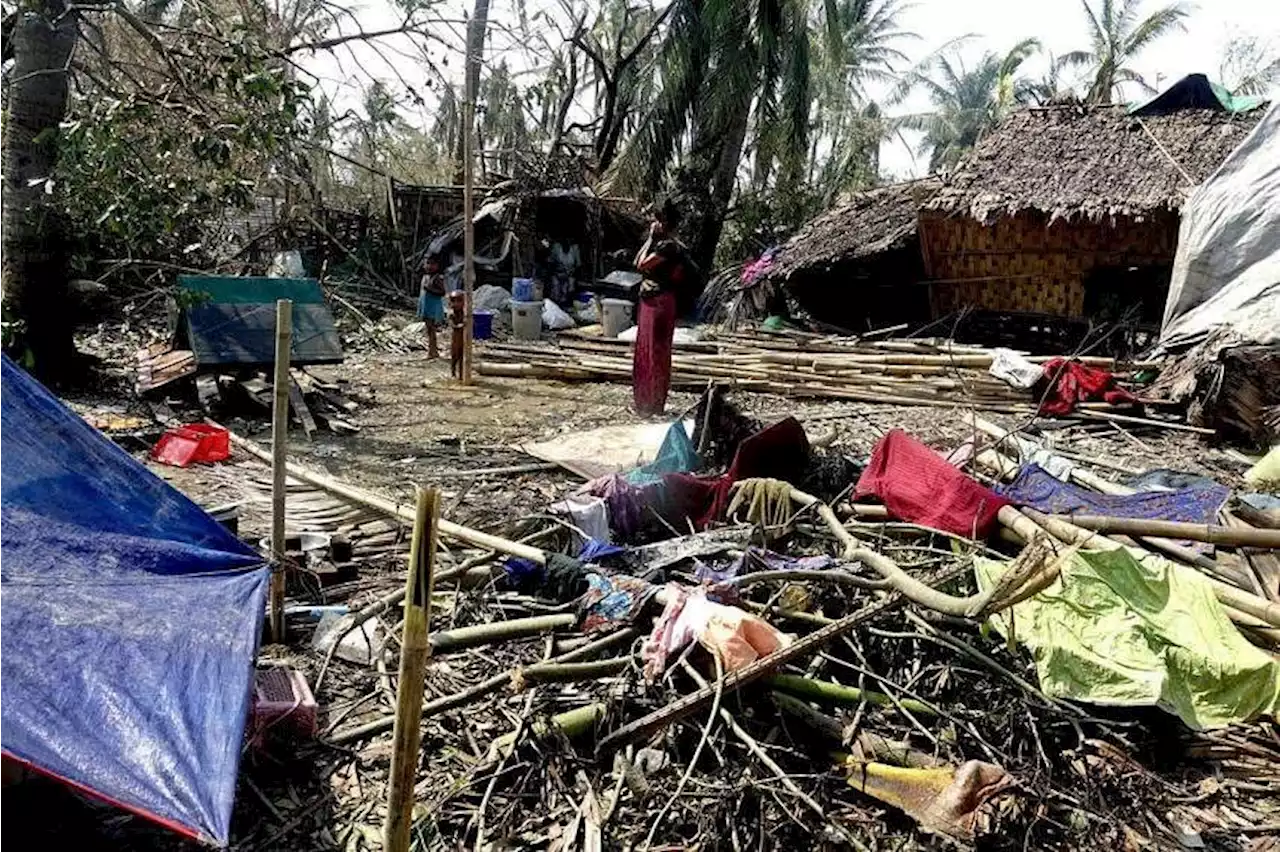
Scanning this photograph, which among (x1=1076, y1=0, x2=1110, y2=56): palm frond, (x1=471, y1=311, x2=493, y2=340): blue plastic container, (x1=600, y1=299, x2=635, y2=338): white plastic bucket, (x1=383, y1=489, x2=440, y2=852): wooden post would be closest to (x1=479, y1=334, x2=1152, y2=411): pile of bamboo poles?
(x1=471, y1=311, x2=493, y2=340): blue plastic container

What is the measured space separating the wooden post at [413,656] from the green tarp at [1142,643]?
209 centimetres

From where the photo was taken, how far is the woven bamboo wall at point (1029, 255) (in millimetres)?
10977

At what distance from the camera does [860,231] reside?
1304cm

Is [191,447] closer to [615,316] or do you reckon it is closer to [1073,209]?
[615,316]

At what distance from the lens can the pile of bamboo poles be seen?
28.9ft

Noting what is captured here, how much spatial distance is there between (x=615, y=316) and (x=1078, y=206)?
5668mm

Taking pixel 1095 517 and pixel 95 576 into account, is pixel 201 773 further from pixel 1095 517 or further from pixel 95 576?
pixel 1095 517

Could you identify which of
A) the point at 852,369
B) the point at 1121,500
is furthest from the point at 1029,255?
the point at 1121,500

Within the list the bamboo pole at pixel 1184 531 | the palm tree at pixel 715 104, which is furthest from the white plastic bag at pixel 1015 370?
the palm tree at pixel 715 104

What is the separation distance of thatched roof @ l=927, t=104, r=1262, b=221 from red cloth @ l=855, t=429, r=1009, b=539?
7043mm

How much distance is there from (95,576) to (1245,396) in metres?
7.54

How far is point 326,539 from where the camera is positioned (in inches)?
179

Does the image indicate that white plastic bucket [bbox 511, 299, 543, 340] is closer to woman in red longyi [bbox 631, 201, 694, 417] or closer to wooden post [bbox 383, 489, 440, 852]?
woman in red longyi [bbox 631, 201, 694, 417]

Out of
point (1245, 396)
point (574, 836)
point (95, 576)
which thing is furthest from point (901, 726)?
point (1245, 396)
